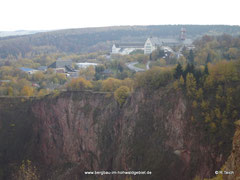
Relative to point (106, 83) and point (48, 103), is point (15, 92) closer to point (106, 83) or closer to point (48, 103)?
point (48, 103)

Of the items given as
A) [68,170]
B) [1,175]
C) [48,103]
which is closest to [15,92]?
[48,103]

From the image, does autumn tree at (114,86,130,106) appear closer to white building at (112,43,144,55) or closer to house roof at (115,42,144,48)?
white building at (112,43,144,55)

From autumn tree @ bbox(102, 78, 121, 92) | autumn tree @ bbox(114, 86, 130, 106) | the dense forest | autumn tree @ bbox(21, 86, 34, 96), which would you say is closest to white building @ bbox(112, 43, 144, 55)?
the dense forest

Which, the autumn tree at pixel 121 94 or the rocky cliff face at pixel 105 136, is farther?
the autumn tree at pixel 121 94

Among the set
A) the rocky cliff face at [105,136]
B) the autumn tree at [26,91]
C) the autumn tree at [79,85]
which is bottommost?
the rocky cliff face at [105,136]

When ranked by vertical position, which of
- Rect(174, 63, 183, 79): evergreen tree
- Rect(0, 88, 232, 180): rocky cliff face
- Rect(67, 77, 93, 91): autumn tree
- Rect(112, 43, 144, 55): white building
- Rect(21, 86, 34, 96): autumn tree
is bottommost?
Rect(0, 88, 232, 180): rocky cliff face

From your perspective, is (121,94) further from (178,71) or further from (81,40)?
(81,40)

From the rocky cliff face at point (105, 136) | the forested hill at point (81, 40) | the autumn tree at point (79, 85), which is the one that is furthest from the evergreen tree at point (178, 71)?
the forested hill at point (81, 40)

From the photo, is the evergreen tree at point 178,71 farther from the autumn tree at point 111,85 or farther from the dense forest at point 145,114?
the autumn tree at point 111,85
